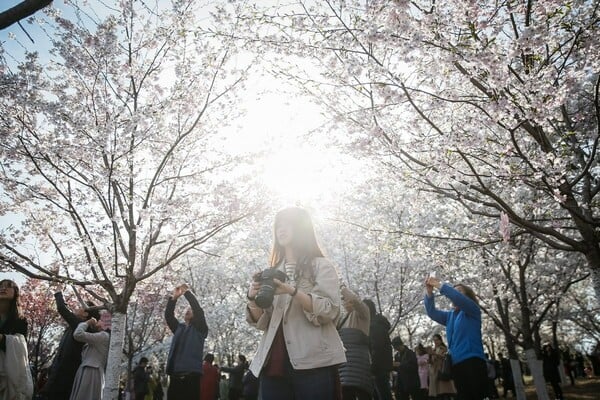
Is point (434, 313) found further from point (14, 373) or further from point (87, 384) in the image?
point (14, 373)

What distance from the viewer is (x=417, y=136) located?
622 cm

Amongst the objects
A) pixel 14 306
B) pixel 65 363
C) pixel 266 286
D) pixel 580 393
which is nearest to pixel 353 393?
pixel 266 286

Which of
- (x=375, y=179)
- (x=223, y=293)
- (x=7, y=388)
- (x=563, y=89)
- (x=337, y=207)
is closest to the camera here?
(x=7, y=388)

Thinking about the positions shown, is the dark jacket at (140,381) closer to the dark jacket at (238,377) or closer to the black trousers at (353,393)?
the dark jacket at (238,377)

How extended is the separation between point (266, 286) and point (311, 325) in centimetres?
34

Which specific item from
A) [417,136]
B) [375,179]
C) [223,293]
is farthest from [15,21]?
[223,293]

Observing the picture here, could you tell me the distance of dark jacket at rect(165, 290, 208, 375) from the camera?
213 inches

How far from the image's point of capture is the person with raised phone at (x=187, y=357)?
17.7ft

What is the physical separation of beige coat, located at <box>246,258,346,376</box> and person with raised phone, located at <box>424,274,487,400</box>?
87.1 inches

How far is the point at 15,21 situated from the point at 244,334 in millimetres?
27728

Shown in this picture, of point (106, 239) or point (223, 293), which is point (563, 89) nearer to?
point (106, 239)

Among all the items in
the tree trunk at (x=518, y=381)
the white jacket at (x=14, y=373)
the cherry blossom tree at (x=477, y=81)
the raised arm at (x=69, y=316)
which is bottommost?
the tree trunk at (x=518, y=381)

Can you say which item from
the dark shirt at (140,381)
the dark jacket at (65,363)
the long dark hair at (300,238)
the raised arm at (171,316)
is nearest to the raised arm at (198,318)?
the raised arm at (171,316)

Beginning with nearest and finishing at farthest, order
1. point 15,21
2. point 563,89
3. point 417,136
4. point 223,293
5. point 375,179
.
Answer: point 15,21
point 563,89
point 417,136
point 375,179
point 223,293
